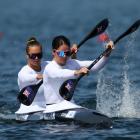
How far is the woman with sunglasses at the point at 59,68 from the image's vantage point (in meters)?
20.9

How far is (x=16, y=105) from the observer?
80.3 feet

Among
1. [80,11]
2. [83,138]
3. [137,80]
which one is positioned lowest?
[83,138]

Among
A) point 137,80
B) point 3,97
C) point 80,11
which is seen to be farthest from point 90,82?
point 80,11

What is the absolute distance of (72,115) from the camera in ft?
68.2

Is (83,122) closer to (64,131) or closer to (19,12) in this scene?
(64,131)

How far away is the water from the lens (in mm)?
20219

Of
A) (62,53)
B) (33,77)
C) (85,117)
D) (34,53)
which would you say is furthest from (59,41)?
(85,117)

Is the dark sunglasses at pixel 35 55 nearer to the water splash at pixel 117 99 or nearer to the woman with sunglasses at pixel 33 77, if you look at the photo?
the woman with sunglasses at pixel 33 77

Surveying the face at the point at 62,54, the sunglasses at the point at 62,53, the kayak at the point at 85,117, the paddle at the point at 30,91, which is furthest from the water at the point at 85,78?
the sunglasses at the point at 62,53

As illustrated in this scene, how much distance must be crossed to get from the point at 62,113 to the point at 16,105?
3.61 m

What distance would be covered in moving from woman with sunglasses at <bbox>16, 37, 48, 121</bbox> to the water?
363 mm

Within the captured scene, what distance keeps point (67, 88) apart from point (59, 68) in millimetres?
472

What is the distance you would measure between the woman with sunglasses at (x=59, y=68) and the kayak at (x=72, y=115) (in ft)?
0.33

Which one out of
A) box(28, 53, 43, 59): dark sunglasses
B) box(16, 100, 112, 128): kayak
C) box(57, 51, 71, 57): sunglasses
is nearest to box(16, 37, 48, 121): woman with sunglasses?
box(28, 53, 43, 59): dark sunglasses
